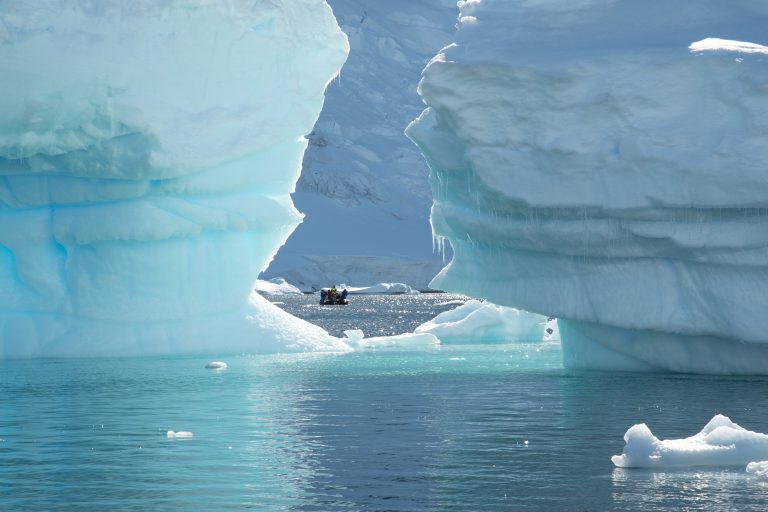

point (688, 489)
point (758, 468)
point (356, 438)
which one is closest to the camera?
point (688, 489)

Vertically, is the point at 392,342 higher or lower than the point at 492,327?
lower

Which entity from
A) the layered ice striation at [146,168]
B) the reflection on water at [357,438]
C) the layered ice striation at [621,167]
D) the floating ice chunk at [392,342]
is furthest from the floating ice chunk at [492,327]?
the layered ice striation at [621,167]

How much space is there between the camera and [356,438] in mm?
13258

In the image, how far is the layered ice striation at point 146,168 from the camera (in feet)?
86.2

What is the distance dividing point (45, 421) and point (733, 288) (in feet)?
32.9

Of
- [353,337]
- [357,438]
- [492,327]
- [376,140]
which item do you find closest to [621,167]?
[357,438]

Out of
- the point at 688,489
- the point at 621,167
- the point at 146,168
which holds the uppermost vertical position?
the point at 146,168

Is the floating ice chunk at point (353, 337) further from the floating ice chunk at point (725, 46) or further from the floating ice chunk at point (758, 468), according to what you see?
the floating ice chunk at point (758, 468)

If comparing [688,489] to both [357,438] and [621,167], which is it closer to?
[357,438]

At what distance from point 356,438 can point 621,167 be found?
24.6 ft

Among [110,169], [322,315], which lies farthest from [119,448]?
[322,315]

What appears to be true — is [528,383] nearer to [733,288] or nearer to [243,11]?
[733,288]

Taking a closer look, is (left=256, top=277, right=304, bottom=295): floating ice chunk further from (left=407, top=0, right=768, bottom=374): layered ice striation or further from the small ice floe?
the small ice floe

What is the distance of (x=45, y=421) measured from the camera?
50.1ft
